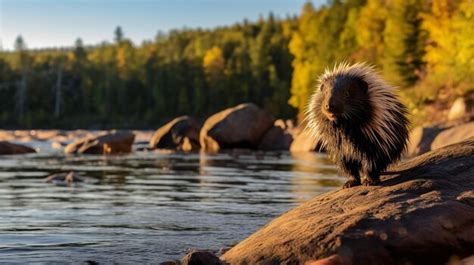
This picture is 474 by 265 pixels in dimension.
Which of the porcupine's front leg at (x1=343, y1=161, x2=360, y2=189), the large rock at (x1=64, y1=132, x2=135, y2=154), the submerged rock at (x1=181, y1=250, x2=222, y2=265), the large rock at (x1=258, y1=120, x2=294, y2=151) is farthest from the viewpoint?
the large rock at (x1=258, y1=120, x2=294, y2=151)

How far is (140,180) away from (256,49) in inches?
3984

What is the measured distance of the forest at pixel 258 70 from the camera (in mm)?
50000

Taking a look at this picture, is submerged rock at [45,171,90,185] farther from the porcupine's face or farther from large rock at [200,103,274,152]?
large rock at [200,103,274,152]

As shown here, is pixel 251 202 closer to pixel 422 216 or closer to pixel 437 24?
pixel 422 216

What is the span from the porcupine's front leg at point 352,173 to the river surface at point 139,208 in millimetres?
1859

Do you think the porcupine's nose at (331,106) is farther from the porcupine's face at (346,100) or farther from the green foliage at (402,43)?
the green foliage at (402,43)

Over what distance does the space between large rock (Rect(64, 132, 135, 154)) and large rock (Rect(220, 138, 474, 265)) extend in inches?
1116

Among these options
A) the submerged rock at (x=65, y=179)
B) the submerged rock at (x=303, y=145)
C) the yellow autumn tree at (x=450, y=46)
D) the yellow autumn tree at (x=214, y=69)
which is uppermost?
the yellow autumn tree at (x=214, y=69)

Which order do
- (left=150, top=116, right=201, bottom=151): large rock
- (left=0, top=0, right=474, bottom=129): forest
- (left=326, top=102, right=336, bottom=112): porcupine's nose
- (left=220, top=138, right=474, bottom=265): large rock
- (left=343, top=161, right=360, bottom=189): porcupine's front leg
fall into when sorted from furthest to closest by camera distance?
(left=0, top=0, right=474, bottom=129): forest
(left=150, top=116, right=201, bottom=151): large rock
(left=343, top=161, right=360, bottom=189): porcupine's front leg
(left=326, top=102, right=336, bottom=112): porcupine's nose
(left=220, top=138, right=474, bottom=265): large rock

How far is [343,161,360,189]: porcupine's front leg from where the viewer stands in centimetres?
848

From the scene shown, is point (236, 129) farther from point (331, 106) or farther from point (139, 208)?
point (331, 106)

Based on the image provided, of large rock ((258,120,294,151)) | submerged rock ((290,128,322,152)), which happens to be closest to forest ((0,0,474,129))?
large rock ((258,120,294,151))

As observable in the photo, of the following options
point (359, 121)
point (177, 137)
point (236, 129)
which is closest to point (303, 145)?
point (236, 129)

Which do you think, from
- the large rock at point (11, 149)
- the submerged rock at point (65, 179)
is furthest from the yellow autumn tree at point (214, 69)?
the submerged rock at point (65, 179)
